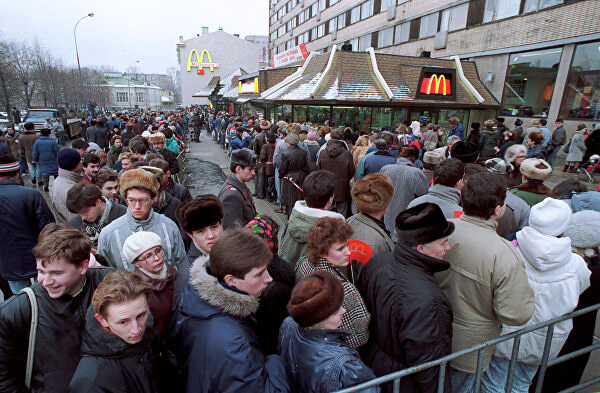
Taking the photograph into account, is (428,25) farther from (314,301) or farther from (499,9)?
(314,301)

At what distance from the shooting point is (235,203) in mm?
3553

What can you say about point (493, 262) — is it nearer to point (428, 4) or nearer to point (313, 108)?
point (313, 108)

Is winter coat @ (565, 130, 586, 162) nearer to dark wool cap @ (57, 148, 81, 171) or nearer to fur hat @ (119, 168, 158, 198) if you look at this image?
fur hat @ (119, 168, 158, 198)

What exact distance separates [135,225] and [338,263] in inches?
74.6

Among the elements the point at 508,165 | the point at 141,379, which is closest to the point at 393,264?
the point at 141,379

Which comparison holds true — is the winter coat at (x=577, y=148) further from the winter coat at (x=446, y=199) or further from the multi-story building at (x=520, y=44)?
the winter coat at (x=446, y=199)

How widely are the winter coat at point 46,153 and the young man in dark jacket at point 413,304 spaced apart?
9.57 meters

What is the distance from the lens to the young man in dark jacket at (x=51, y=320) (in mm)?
1734

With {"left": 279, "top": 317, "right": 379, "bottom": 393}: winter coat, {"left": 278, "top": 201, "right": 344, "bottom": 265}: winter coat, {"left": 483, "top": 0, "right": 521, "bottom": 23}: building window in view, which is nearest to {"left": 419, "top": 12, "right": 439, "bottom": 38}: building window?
{"left": 483, "top": 0, "right": 521, "bottom": 23}: building window

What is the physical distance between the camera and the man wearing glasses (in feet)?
9.32

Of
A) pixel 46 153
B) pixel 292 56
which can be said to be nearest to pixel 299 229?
pixel 46 153

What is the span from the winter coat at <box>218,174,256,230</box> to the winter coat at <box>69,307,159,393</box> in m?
1.89

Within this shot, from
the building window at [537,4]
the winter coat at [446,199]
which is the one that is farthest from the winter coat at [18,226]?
the building window at [537,4]

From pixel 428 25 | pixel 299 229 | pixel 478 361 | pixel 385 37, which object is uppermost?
pixel 385 37
